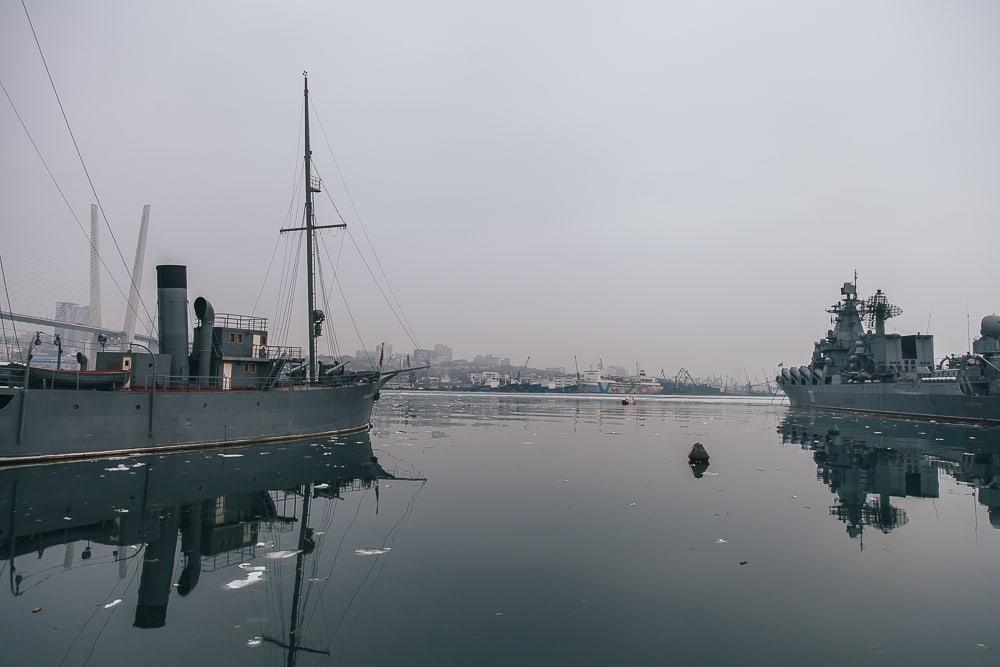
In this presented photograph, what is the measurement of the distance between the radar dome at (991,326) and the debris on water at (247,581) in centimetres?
7076

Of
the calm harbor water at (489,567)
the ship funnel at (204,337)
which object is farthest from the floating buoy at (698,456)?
the ship funnel at (204,337)

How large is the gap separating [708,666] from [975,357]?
6598 centimetres

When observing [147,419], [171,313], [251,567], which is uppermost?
[171,313]

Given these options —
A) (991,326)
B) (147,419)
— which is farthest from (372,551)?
(991,326)

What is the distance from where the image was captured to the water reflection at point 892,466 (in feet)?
55.1

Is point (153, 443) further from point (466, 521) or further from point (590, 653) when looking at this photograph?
point (590, 653)

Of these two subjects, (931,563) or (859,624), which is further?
(931,563)

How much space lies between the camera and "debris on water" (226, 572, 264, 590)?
9.63m

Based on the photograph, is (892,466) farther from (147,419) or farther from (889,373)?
(889,373)

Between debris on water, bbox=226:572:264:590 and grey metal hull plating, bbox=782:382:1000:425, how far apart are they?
63921 mm

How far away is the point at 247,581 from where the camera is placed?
982cm

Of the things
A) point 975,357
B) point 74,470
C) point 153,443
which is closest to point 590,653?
point 74,470

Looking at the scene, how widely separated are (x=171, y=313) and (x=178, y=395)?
5.29 m

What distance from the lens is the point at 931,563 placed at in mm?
11625
